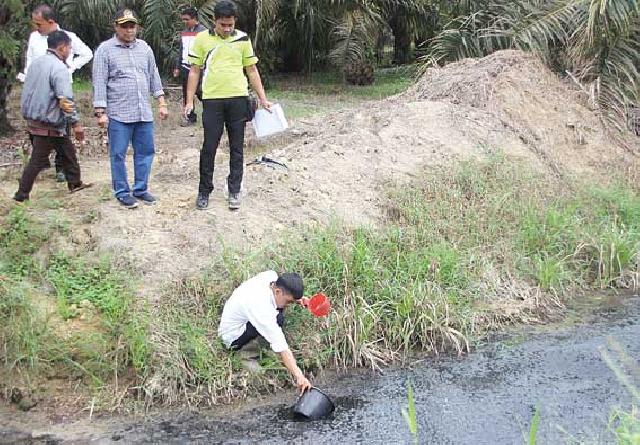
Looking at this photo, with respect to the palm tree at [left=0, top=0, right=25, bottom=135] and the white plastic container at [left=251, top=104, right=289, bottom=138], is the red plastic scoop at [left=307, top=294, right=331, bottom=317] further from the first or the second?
the palm tree at [left=0, top=0, right=25, bottom=135]

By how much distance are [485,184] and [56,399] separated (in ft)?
15.9

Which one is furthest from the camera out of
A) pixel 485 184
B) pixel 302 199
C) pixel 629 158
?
pixel 629 158

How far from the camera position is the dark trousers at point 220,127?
653 cm

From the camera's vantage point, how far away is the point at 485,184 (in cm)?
834

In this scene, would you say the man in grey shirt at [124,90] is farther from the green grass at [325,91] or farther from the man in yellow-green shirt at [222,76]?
the green grass at [325,91]

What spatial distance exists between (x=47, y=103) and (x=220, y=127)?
1.49 m

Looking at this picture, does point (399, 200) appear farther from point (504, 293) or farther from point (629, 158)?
point (629, 158)

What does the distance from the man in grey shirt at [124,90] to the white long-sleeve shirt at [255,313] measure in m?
1.68

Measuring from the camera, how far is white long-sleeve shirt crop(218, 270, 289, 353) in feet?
17.4

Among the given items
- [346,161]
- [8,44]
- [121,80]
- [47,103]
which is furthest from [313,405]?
[8,44]

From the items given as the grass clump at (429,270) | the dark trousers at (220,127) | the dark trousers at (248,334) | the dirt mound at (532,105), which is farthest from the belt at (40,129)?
the dirt mound at (532,105)

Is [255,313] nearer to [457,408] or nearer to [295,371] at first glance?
[295,371]

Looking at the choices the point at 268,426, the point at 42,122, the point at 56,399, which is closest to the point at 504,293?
the point at 268,426

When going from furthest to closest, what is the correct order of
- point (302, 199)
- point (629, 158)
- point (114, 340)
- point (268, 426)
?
point (629, 158) < point (302, 199) < point (114, 340) < point (268, 426)
